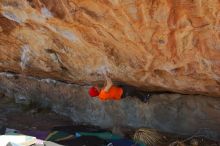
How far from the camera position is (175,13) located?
3.53m

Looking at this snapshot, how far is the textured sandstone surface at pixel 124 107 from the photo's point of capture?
4.59m

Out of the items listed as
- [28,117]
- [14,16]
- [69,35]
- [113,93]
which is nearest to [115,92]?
[113,93]

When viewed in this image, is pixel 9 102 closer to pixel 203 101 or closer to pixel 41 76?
pixel 41 76

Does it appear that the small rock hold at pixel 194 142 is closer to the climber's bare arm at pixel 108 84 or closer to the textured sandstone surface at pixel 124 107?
the textured sandstone surface at pixel 124 107

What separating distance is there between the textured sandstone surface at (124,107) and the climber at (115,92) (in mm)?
93

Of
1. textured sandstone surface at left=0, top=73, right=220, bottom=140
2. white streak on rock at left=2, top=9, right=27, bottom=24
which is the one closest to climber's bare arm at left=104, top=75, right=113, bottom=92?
textured sandstone surface at left=0, top=73, right=220, bottom=140

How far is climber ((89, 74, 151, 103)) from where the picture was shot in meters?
4.85

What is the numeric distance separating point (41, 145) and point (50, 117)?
5.77 ft

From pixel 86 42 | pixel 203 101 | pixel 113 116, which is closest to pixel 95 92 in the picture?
pixel 113 116

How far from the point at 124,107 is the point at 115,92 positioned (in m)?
0.35

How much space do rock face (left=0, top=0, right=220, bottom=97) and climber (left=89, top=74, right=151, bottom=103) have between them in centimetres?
12

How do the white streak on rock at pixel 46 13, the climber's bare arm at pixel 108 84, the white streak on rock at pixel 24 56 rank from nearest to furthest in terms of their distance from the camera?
the white streak on rock at pixel 46 13, the climber's bare arm at pixel 108 84, the white streak on rock at pixel 24 56

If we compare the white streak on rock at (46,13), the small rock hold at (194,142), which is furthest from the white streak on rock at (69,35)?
the small rock hold at (194,142)

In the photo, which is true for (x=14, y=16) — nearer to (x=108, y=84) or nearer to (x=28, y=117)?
(x=108, y=84)
